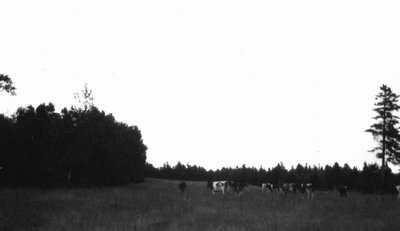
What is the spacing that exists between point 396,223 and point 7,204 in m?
21.6

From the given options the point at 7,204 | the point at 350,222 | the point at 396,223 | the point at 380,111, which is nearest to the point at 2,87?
the point at 7,204

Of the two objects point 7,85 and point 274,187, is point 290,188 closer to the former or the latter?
point 274,187

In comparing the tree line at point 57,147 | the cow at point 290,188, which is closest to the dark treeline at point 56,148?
the tree line at point 57,147

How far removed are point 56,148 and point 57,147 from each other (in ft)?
0.99

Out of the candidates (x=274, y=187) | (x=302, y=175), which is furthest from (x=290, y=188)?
(x=302, y=175)

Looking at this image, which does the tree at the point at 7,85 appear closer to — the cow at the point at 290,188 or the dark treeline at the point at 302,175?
the cow at the point at 290,188

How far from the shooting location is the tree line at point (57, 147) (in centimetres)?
4284

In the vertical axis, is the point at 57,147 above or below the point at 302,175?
above

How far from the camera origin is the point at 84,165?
4872 cm

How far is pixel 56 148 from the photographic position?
4516 cm

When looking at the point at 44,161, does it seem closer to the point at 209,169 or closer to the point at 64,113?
the point at 64,113

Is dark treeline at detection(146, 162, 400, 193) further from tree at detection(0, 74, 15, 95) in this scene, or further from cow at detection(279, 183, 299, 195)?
tree at detection(0, 74, 15, 95)

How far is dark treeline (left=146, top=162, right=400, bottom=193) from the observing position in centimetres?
5162

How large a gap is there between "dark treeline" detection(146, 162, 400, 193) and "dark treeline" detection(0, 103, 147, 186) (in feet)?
103
